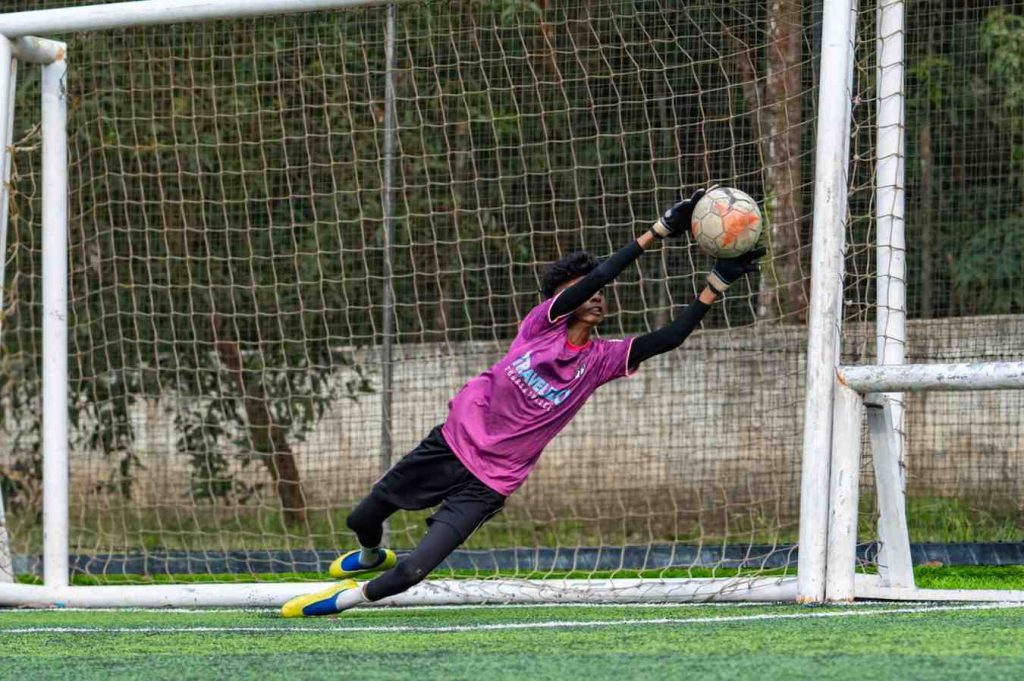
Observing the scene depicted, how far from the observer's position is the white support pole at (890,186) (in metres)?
5.34

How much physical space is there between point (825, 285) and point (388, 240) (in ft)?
8.83

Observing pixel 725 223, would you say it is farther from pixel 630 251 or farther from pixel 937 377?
pixel 937 377

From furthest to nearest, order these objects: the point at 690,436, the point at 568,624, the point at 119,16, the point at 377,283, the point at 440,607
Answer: the point at 377,283 → the point at 690,436 → the point at 119,16 → the point at 440,607 → the point at 568,624

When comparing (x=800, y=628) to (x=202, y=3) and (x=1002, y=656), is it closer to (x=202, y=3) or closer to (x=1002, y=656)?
(x=1002, y=656)

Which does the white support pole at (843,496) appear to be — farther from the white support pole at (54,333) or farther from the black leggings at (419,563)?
the white support pole at (54,333)

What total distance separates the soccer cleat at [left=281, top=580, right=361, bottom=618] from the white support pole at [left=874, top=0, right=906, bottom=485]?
2121mm

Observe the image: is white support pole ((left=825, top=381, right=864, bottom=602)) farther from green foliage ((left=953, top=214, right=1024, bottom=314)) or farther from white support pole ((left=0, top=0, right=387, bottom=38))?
green foliage ((left=953, top=214, right=1024, bottom=314))

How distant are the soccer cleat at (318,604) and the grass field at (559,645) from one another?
5 centimetres

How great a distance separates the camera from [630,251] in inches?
193

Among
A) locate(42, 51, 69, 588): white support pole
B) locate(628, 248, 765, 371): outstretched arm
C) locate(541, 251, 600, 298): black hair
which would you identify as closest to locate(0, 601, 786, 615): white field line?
locate(42, 51, 69, 588): white support pole

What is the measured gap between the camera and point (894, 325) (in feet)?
17.7

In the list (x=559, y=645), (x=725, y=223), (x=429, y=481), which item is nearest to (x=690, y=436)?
(x=429, y=481)

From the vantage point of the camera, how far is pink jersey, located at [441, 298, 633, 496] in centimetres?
506

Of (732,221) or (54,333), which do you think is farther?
(54,333)
